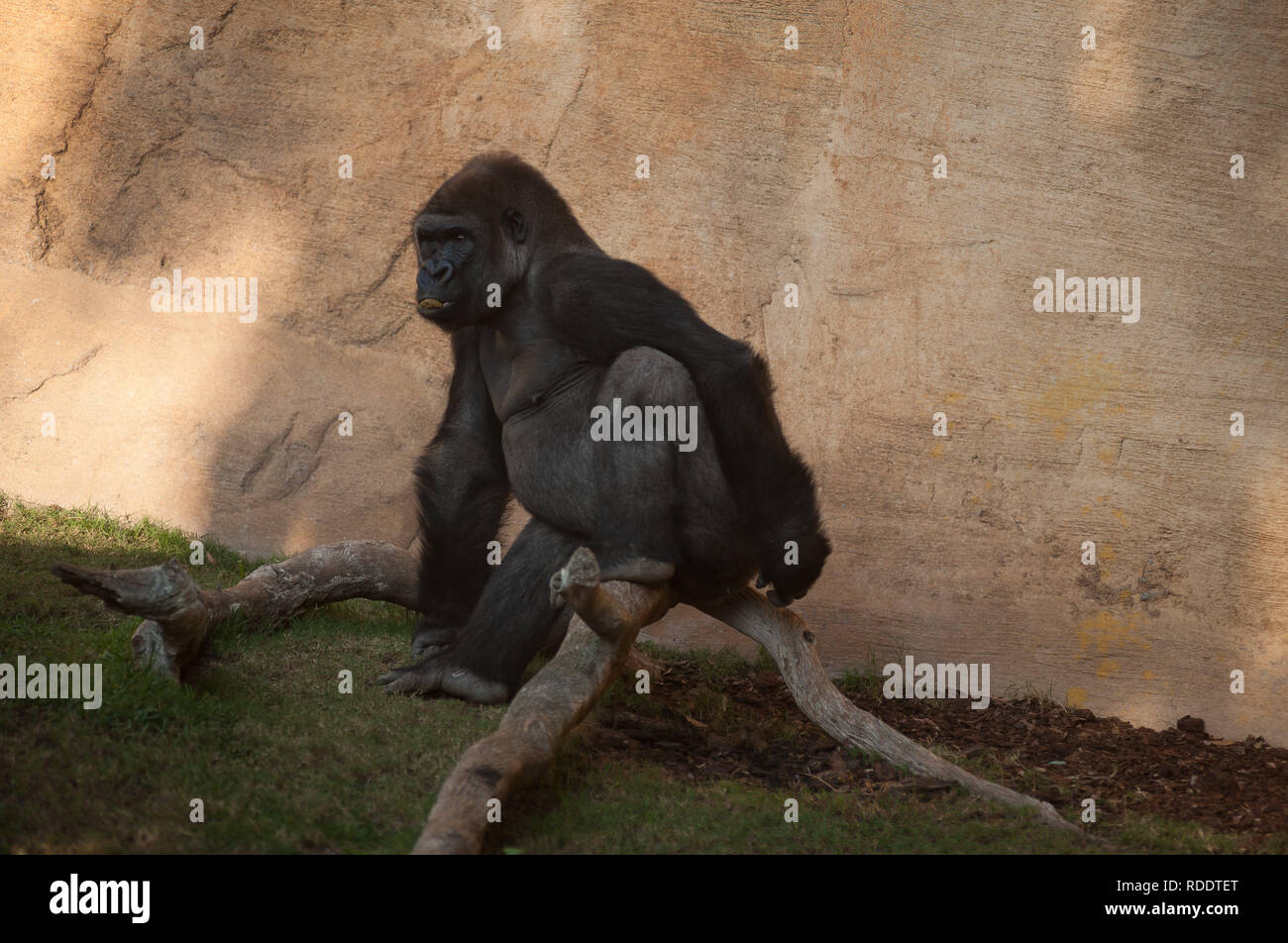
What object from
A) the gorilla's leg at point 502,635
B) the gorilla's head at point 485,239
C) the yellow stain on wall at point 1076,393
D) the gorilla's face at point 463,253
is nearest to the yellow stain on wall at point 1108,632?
the yellow stain on wall at point 1076,393

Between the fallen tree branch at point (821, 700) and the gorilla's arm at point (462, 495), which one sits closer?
the fallen tree branch at point (821, 700)

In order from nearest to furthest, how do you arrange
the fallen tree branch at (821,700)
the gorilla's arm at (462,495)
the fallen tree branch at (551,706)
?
the fallen tree branch at (551,706) → the fallen tree branch at (821,700) → the gorilla's arm at (462,495)

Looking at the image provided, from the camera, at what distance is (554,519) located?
446cm

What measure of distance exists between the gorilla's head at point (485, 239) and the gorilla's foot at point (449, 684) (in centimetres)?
140

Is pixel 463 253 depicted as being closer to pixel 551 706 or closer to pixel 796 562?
pixel 796 562

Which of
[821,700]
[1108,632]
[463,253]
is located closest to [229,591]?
[463,253]

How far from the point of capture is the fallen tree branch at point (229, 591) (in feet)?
11.8

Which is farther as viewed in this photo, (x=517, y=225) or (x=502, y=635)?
(x=517, y=225)

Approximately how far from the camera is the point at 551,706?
3482 mm

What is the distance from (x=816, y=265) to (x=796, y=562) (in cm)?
232

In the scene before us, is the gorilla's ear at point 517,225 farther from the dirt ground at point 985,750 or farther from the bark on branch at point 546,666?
the dirt ground at point 985,750

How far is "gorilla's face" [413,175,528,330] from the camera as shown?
A: 436 centimetres

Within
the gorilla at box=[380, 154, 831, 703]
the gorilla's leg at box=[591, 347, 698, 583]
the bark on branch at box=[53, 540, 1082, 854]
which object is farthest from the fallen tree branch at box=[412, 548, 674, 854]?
the gorilla at box=[380, 154, 831, 703]

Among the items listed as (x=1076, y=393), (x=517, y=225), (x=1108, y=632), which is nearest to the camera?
(x=517, y=225)
